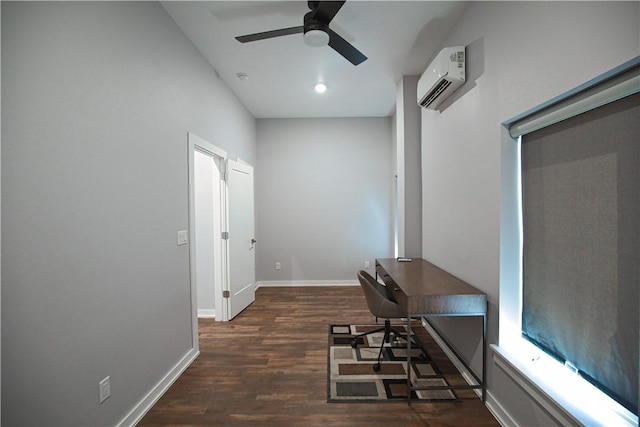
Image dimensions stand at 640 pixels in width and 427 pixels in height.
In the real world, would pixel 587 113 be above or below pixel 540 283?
above

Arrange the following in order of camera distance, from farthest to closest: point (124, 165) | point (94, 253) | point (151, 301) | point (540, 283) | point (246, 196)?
point (246, 196) < point (151, 301) < point (124, 165) < point (540, 283) < point (94, 253)

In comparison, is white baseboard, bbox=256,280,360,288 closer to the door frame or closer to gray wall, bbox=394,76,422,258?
the door frame

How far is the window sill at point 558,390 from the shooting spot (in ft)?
3.87

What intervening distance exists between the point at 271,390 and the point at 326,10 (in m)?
2.71

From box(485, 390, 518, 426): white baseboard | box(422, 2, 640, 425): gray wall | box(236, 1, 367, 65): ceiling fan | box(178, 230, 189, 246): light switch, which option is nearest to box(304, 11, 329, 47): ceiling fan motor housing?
box(236, 1, 367, 65): ceiling fan

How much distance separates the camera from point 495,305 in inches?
71.7

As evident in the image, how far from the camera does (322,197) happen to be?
499 centimetres

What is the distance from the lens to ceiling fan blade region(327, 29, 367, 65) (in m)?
2.08

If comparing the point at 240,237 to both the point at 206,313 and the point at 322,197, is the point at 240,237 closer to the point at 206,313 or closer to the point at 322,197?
the point at 206,313

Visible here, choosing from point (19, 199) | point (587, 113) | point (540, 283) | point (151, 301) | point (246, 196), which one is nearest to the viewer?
point (19, 199)

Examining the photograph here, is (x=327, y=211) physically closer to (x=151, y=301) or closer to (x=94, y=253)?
(x=151, y=301)

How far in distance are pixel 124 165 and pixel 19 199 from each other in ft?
2.05

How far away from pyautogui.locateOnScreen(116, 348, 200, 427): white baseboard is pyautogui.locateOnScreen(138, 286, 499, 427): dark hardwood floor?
0.04 meters

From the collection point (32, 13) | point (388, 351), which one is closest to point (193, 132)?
point (32, 13)
